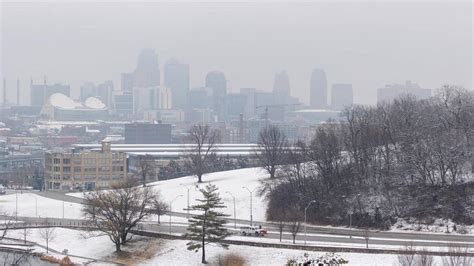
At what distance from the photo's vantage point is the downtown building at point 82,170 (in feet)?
384

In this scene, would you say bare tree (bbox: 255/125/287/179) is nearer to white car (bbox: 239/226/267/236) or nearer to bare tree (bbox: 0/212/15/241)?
white car (bbox: 239/226/267/236)

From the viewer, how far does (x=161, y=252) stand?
58750mm

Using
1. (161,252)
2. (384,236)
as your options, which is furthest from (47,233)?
(384,236)

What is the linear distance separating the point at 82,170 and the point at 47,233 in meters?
52.7

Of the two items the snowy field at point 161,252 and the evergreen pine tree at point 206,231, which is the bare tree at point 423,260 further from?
the evergreen pine tree at point 206,231

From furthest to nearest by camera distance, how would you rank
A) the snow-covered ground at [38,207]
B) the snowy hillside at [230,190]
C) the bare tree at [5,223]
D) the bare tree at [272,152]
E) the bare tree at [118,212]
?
1. the bare tree at [272,152]
2. the snow-covered ground at [38,207]
3. the snowy hillside at [230,190]
4. the bare tree at [5,223]
5. the bare tree at [118,212]

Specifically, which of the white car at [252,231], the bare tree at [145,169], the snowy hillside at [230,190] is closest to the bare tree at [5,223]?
the snowy hillside at [230,190]

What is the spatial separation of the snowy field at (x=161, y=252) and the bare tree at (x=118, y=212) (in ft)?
3.53

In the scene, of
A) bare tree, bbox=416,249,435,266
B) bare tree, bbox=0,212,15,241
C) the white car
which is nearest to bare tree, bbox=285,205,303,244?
the white car

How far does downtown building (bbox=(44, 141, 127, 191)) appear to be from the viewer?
11706 cm

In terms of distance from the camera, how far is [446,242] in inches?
2201

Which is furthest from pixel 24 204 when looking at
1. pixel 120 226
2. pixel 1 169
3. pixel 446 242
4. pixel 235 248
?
pixel 1 169

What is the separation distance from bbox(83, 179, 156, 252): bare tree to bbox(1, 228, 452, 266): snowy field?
108 cm

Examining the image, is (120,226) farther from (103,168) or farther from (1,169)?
(1,169)
